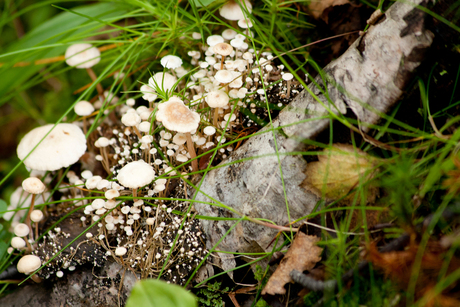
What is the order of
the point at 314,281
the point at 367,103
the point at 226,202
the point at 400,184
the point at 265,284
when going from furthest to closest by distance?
1. the point at 226,202
2. the point at 265,284
3. the point at 367,103
4. the point at 314,281
5. the point at 400,184

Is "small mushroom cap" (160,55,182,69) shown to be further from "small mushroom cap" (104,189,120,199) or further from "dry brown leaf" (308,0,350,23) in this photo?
"dry brown leaf" (308,0,350,23)

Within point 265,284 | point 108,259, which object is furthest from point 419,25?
point 108,259

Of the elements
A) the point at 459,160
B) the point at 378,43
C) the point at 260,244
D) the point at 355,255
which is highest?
the point at 378,43


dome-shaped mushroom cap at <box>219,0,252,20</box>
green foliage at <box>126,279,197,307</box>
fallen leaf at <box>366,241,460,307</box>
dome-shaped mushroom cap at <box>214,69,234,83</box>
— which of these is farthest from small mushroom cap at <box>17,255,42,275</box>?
dome-shaped mushroom cap at <box>219,0,252,20</box>

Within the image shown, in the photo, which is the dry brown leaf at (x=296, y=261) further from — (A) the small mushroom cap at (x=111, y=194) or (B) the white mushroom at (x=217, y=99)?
(A) the small mushroom cap at (x=111, y=194)

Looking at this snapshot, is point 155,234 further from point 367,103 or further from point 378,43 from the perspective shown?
point 378,43

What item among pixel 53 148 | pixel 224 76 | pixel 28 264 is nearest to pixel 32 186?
pixel 53 148
